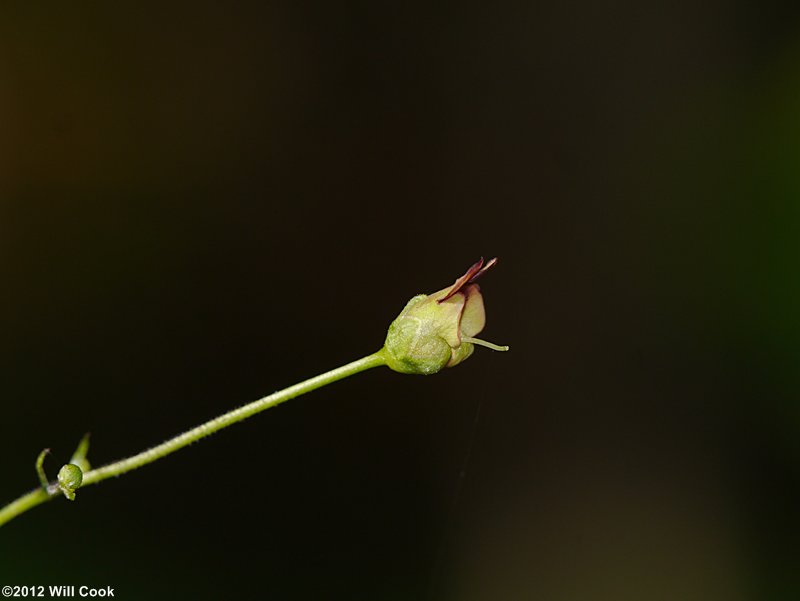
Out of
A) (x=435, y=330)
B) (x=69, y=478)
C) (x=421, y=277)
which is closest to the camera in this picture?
(x=69, y=478)

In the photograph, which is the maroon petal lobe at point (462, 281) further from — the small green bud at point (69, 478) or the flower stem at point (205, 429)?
the small green bud at point (69, 478)

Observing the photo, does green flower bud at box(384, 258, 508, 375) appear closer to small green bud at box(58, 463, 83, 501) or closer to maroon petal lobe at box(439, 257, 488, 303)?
maroon petal lobe at box(439, 257, 488, 303)

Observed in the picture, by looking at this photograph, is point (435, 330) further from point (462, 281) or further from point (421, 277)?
point (421, 277)

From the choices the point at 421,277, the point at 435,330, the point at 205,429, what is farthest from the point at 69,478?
the point at 421,277

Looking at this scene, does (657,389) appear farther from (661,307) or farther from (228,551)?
(228,551)

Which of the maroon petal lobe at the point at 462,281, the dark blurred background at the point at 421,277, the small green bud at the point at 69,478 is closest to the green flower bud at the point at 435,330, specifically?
the maroon petal lobe at the point at 462,281

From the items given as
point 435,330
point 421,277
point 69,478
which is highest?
point 421,277
